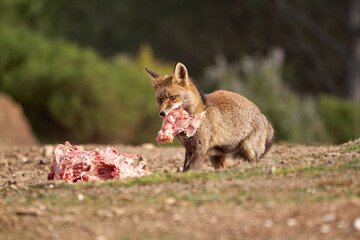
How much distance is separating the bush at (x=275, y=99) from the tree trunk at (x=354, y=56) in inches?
159

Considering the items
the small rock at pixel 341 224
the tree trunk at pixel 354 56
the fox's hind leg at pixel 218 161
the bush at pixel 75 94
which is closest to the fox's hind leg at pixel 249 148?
the fox's hind leg at pixel 218 161

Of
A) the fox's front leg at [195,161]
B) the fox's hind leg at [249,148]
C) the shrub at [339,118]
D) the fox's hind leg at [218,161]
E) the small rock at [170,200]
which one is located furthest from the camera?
the shrub at [339,118]

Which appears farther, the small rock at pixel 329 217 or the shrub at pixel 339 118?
the shrub at pixel 339 118

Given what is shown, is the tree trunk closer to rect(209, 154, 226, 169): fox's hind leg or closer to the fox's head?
rect(209, 154, 226, 169): fox's hind leg

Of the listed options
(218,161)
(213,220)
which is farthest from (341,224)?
(218,161)

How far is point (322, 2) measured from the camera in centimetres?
2828

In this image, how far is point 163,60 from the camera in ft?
101

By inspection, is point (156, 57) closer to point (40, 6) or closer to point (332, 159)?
point (40, 6)

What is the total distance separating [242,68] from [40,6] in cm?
831

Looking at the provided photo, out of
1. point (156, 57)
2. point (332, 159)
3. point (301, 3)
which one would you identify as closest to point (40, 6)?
point (156, 57)

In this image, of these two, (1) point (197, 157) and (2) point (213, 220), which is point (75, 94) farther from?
(2) point (213, 220)

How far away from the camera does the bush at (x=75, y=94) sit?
17.9 m

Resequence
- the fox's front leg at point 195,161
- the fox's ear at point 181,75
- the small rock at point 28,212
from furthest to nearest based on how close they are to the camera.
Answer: the fox's ear at point 181,75 → the fox's front leg at point 195,161 → the small rock at point 28,212

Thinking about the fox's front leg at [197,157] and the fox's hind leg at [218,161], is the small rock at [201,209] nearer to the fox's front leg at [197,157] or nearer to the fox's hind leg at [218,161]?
the fox's front leg at [197,157]
